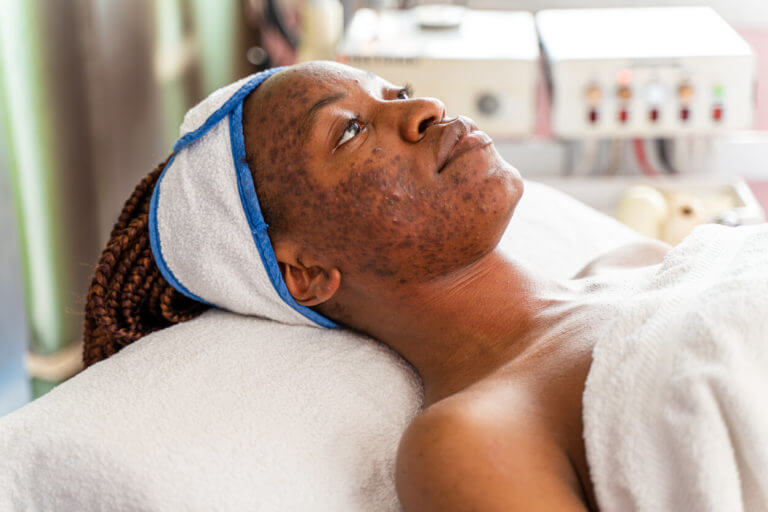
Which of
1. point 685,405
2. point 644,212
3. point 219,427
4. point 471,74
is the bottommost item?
point 644,212

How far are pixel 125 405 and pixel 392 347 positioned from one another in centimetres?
41

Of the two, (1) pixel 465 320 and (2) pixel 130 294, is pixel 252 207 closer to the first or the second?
(2) pixel 130 294

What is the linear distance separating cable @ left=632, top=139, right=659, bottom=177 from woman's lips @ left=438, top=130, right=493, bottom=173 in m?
1.47

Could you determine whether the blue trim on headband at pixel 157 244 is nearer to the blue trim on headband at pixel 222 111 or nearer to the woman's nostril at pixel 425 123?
the blue trim on headband at pixel 222 111

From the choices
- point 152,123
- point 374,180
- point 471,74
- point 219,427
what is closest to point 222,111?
point 374,180

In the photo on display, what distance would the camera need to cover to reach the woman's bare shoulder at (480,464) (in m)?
0.90

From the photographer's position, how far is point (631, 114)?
220cm

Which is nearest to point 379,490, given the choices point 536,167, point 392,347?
point 392,347

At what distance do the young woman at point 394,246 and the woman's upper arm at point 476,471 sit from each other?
10cm

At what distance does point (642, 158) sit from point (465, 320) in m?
1.52

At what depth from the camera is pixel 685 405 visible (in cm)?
91

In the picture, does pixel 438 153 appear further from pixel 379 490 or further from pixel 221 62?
pixel 221 62

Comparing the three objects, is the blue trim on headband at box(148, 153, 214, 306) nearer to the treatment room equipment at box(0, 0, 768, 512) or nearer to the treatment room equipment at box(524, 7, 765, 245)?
the treatment room equipment at box(0, 0, 768, 512)

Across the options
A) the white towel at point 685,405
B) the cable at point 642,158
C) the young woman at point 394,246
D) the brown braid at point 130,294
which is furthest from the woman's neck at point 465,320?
the cable at point 642,158
